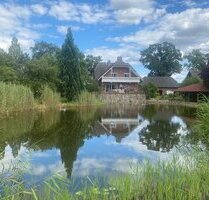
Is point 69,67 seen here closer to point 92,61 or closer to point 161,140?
point 92,61

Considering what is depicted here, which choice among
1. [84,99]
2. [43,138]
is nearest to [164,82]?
[84,99]

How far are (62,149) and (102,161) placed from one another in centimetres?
274

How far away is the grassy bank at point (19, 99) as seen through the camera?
26163 millimetres

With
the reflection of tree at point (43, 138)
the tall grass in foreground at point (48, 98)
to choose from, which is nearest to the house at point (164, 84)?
the tall grass in foreground at point (48, 98)

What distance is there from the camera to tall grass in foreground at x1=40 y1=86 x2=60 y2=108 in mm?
37625

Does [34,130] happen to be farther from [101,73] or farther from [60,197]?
[101,73]

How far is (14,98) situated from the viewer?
2867cm

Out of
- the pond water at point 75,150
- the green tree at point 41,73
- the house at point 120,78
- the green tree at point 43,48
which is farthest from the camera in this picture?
the green tree at point 43,48

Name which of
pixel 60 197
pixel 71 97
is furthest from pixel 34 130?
pixel 71 97

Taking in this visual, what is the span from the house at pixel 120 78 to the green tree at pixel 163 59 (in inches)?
1108

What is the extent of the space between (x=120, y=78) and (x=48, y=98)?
1096 inches

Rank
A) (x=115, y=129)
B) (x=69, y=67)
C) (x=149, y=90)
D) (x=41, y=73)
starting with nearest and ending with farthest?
(x=115, y=129)
(x=41, y=73)
(x=69, y=67)
(x=149, y=90)

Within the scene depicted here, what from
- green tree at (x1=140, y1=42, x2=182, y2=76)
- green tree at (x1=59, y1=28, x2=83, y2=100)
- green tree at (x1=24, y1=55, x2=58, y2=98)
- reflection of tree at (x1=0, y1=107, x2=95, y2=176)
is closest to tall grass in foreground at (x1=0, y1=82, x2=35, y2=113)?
reflection of tree at (x1=0, y1=107, x2=95, y2=176)

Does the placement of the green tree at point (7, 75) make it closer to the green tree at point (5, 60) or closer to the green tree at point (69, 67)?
the green tree at point (5, 60)
